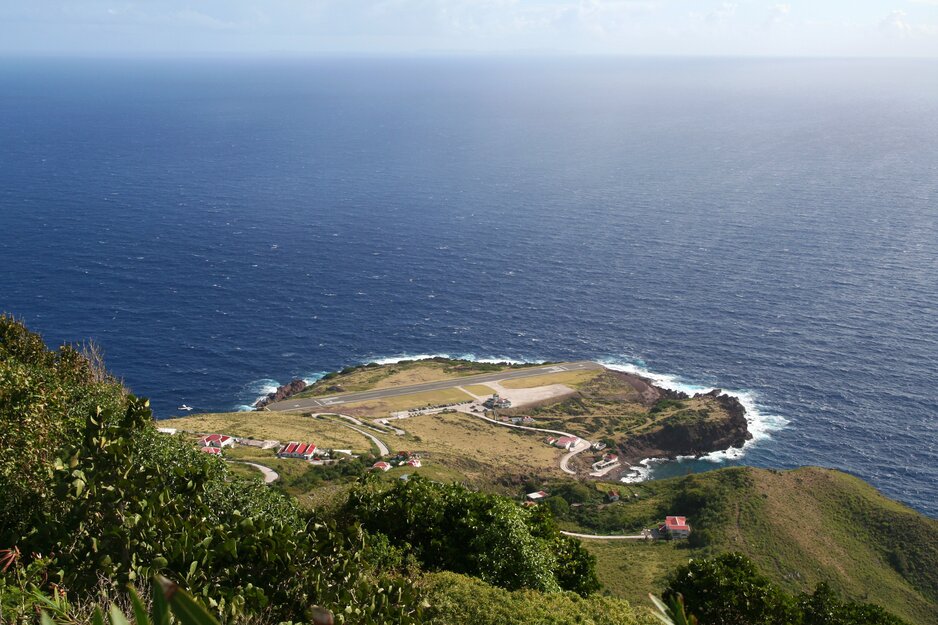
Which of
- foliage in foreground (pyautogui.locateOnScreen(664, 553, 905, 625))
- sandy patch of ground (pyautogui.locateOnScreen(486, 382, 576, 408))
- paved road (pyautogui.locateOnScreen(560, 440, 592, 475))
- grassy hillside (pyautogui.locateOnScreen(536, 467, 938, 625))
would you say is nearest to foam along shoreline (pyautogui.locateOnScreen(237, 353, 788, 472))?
paved road (pyautogui.locateOnScreen(560, 440, 592, 475))

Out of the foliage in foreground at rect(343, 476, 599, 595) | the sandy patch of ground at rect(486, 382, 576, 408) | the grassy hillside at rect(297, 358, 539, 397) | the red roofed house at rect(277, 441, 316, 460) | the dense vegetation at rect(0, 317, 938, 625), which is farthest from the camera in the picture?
the grassy hillside at rect(297, 358, 539, 397)

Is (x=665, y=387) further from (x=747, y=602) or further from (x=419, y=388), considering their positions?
(x=747, y=602)

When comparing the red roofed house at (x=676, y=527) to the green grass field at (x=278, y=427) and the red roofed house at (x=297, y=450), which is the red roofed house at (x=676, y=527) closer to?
the green grass field at (x=278, y=427)

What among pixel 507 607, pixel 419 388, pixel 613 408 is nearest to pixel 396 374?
pixel 419 388

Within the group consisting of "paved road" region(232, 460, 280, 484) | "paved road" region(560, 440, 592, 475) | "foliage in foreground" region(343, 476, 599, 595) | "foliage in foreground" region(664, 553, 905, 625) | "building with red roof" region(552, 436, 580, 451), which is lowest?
→ "paved road" region(560, 440, 592, 475)

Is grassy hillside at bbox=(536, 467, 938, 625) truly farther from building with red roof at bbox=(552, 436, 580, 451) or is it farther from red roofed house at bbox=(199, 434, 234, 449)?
red roofed house at bbox=(199, 434, 234, 449)

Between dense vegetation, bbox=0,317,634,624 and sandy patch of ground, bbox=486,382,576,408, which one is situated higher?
dense vegetation, bbox=0,317,634,624

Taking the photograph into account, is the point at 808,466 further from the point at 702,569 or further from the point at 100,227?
the point at 100,227

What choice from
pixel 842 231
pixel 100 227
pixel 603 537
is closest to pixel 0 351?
pixel 603 537
